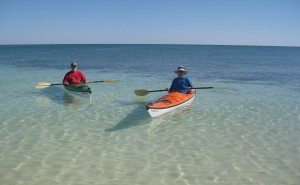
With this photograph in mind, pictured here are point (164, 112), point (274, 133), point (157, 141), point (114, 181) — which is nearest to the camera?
point (114, 181)

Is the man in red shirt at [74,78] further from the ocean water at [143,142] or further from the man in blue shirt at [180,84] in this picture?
the man in blue shirt at [180,84]

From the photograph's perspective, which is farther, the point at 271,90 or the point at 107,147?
the point at 271,90

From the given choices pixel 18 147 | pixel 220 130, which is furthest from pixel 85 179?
pixel 220 130

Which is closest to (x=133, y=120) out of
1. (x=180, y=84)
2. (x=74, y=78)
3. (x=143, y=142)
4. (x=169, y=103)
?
(x=169, y=103)

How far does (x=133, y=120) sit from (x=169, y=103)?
1660mm

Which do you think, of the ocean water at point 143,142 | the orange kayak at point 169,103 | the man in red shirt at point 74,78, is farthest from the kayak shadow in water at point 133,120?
the man in red shirt at point 74,78

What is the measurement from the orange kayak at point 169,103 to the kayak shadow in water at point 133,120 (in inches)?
27.6

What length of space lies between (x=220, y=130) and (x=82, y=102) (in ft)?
24.8

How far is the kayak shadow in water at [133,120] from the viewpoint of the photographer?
12.2 meters

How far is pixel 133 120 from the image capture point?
13.3 metres

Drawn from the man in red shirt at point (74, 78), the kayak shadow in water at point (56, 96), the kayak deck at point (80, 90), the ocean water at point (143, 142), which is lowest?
the ocean water at point (143, 142)

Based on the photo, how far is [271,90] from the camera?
73.6ft

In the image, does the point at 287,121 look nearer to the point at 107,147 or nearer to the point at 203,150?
the point at 203,150

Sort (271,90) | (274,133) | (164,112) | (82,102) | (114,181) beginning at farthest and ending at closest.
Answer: (271,90)
(82,102)
(164,112)
(274,133)
(114,181)
